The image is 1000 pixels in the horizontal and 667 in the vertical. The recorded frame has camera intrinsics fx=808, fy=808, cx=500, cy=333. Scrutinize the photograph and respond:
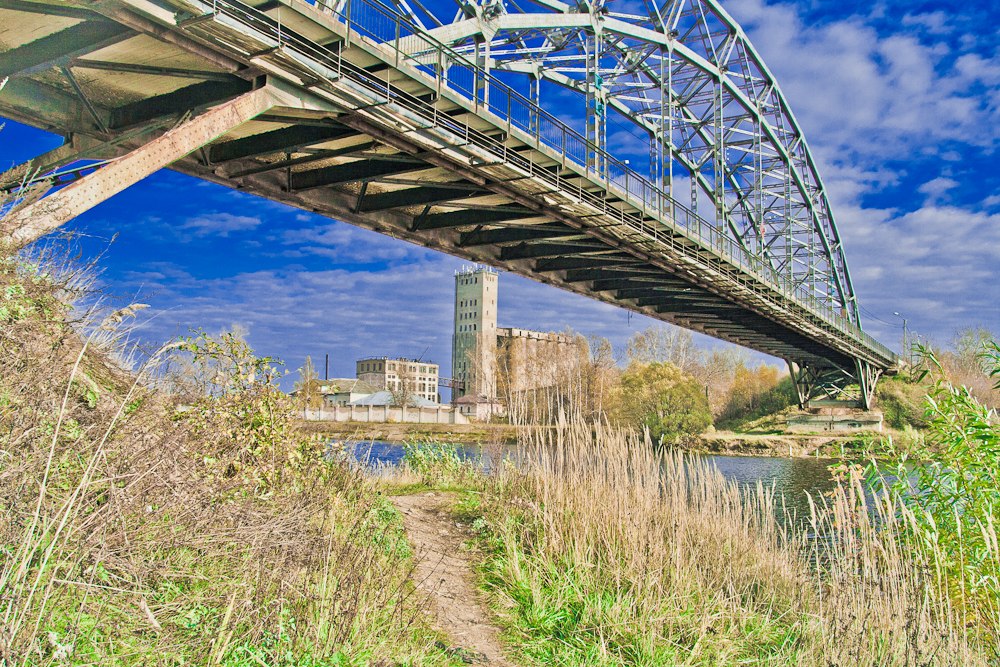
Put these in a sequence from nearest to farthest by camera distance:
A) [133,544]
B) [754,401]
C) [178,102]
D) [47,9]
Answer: [133,544] < [47,9] < [178,102] < [754,401]

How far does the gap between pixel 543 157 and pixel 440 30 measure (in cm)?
307

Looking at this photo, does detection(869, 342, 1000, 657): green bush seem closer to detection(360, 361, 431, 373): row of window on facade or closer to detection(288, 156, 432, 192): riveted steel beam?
detection(288, 156, 432, 192): riveted steel beam

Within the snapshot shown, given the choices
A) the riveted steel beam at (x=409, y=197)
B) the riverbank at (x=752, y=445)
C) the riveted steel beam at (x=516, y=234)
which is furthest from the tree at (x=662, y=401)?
the riveted steel beam at (x=409, y=197)

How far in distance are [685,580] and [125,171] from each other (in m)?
6.29

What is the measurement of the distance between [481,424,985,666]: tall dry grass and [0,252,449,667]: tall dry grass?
154cm

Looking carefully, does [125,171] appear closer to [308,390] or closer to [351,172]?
[308,390]

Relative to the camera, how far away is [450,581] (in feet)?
23.5

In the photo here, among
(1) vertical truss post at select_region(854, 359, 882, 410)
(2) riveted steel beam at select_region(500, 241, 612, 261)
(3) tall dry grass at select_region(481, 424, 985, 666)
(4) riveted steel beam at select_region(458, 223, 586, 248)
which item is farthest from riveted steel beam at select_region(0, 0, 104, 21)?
(1) vertical truss post at select_region(854, 359, 882, 410)

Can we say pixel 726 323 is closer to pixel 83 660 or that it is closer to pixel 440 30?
pixel 440 30

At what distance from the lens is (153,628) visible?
3539 mm

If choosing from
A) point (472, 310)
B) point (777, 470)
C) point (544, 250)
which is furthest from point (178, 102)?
point (472, 310)

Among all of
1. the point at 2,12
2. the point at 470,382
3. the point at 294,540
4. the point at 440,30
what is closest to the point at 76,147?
the point at 2,12

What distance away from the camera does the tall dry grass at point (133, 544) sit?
3205 millimetres

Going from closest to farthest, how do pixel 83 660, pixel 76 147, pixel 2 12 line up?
pixel 83 660 < pixel 2 12 < pixel 76 147
